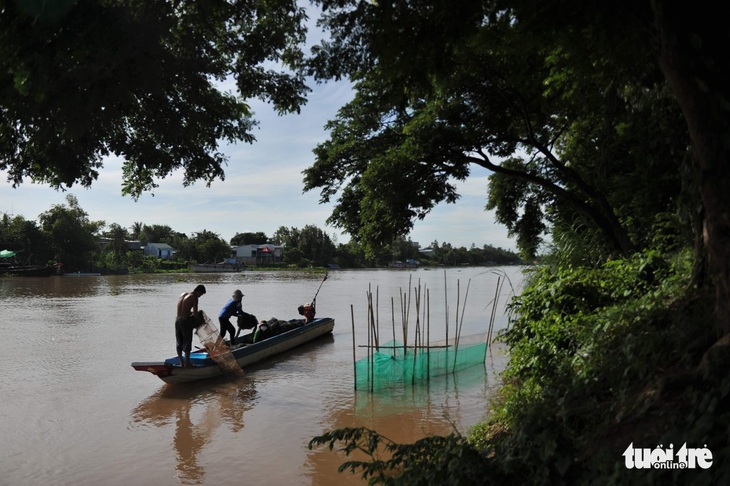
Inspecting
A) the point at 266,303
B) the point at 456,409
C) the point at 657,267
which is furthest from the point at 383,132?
the point at 266,303

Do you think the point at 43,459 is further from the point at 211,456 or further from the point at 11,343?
the point at 11,343

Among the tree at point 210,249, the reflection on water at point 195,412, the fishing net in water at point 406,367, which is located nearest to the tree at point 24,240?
the tree at point 210,249

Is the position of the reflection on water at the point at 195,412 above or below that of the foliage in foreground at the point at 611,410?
below

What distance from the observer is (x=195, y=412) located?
30.6 ft

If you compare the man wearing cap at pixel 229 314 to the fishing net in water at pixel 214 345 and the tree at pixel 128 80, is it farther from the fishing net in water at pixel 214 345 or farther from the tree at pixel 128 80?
the tree at pixel 128 80

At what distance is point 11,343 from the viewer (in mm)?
16703

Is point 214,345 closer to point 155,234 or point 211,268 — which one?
point 211,268

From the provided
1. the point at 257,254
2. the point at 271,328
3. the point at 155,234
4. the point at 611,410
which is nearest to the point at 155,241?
the point at 155,234

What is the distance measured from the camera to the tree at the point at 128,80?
4.16 meters

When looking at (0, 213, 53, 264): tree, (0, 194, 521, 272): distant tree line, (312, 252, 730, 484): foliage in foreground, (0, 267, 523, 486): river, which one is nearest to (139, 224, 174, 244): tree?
(0, 194, 521, 272): distant tree line

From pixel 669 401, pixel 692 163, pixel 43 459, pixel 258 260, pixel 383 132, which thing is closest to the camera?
pixel 669 401

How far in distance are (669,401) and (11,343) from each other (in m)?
18.9

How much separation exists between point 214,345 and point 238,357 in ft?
3.51

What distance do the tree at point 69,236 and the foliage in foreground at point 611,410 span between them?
62.5m
